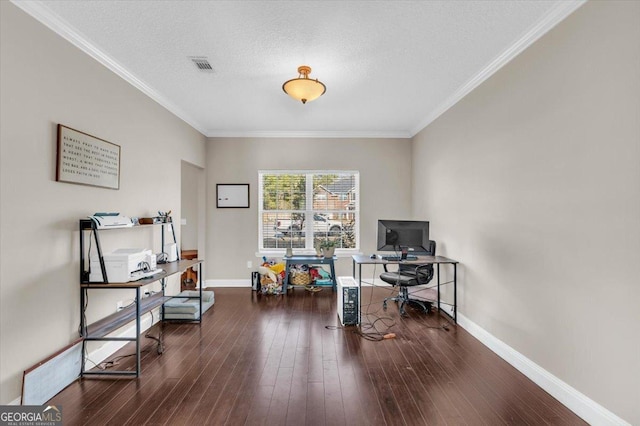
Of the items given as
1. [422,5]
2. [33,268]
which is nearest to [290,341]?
[33,268]

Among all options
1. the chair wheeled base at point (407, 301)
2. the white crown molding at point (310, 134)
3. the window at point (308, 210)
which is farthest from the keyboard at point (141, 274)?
the white crown molding at point (310, 134)

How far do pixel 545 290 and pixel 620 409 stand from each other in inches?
30.7

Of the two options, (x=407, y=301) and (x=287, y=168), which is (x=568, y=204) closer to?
(x=407, y=301)

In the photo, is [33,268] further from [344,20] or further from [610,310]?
[610,310]

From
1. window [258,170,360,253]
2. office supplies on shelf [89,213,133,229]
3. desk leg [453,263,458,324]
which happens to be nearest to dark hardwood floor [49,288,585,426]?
desk leg [453,263,458,324]

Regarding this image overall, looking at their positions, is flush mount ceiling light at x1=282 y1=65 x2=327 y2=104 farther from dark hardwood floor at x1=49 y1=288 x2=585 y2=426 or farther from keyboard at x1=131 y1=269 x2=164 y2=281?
dark hardwood floor at x1=49 y1=288 x2=585 y2=426

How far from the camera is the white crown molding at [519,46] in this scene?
2047mm

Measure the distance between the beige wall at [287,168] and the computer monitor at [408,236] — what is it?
1533mm

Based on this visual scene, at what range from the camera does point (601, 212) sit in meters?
1.82

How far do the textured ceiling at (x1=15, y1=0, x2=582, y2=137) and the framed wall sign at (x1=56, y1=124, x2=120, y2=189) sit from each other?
78 cm

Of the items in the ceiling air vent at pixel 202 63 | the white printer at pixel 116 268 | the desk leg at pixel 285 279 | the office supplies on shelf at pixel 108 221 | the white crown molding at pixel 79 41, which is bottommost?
the desk leg at pixel 285 279

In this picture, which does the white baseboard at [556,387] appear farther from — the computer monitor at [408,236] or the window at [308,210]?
the window at [308,210]

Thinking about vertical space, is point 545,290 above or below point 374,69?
below

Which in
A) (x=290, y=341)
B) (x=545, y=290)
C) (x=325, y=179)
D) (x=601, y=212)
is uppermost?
(x=325, y=179)
